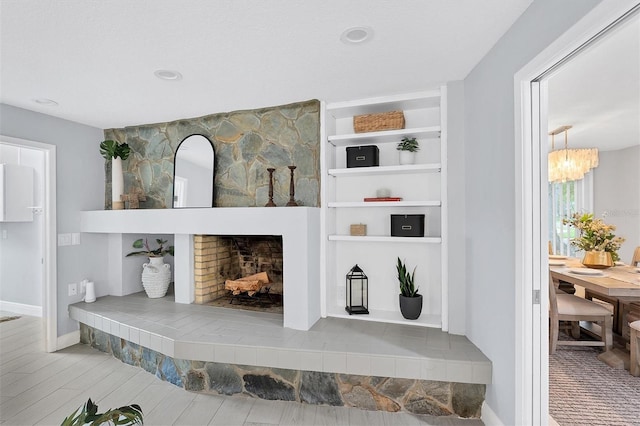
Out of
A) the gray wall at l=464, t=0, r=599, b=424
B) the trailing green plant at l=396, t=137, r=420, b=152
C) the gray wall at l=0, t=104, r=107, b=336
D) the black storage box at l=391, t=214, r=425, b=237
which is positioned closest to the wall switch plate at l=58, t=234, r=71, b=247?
the gray wall at l=0, t=104, r=107, b=336

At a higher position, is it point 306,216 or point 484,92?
point 484,92

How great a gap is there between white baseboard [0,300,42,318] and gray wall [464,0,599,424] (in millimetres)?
5088

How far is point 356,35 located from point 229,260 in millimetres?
2669

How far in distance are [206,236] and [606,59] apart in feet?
10.8

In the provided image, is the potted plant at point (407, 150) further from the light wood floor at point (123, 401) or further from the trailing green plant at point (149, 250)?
the trailing green plant at point (149, 250)

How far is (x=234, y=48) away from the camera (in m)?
1.90

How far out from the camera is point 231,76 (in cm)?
228

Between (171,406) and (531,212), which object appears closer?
(531,212)

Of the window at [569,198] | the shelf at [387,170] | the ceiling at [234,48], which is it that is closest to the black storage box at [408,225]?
the shelf at [387,170]

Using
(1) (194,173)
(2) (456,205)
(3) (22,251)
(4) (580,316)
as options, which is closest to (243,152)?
(1) (194,173)

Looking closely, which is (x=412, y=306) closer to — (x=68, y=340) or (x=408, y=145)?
(x=408, y=145)

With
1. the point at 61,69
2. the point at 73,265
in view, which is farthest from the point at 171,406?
the point at 61,69

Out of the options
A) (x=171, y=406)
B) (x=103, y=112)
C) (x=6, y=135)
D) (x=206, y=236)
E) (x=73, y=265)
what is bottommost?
(x=171, y=406)

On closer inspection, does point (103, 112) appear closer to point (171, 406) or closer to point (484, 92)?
point (171, 406)
